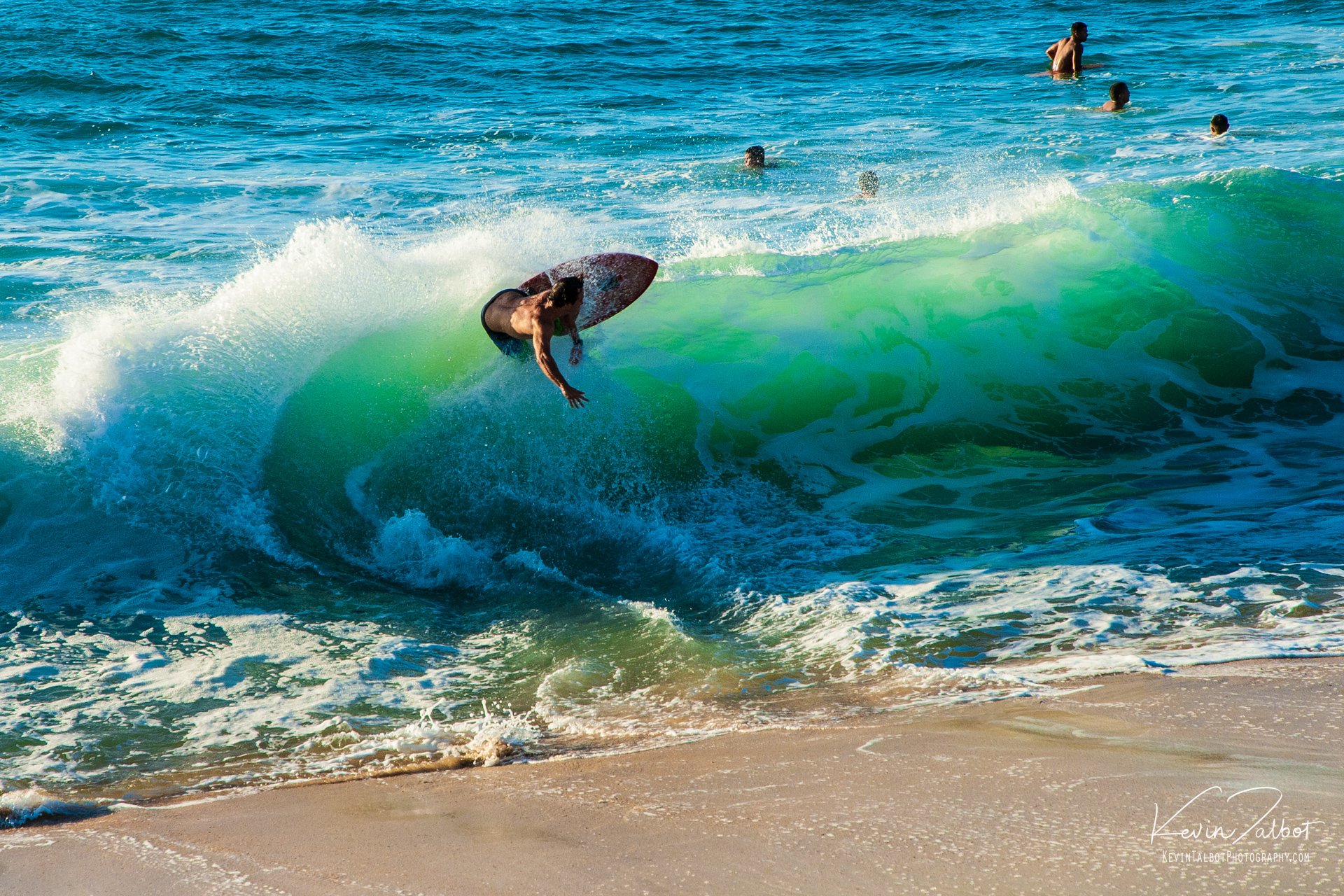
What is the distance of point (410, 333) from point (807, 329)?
3331mm

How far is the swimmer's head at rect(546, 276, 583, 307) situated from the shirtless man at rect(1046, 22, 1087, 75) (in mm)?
15828

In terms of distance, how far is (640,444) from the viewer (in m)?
7.35

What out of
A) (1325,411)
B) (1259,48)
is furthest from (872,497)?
(1259,48)

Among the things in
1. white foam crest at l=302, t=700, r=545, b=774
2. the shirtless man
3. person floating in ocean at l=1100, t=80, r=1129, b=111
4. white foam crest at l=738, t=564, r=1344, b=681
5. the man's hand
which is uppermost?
the shirtless man

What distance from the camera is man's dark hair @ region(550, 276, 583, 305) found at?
6.60 metres

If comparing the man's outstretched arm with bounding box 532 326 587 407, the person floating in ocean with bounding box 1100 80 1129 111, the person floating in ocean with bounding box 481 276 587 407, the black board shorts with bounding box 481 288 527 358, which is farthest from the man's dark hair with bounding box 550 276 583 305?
the person floating in ocean with bounding box 1100 80 1129 111

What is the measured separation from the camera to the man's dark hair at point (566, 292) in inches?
260

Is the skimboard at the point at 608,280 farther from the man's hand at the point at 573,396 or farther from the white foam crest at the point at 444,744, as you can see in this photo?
the white foam crest at the point at 444,744

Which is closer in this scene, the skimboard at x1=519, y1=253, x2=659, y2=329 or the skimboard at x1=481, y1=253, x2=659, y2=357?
the skimboard at x1=481, y1=253, x2=659, y2=357

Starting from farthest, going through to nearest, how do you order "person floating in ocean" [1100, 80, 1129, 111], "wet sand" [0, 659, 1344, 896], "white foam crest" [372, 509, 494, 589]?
"person floating in ocean" [1100, 80, 1129, 111], "white foam crest" [372, 509, 494, 589], "wet sand" [0, 659, 1344, 896]

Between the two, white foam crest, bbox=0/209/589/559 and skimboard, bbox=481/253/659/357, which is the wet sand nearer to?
white foam crest, bbox=0/209/589/559

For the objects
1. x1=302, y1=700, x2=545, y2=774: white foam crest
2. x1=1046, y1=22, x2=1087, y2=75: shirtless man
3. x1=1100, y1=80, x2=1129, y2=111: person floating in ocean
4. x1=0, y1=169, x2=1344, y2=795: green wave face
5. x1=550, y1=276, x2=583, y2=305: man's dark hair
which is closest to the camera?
x1=302, y1=700, x2=545, y2=774: white foam crest

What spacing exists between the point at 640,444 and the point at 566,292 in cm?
131

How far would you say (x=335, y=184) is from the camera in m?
13.6
